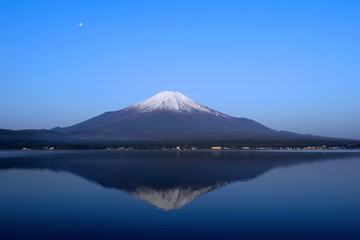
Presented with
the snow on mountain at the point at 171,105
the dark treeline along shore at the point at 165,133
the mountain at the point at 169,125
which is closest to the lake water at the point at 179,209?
the dark treeline along shore at the point at 165,133

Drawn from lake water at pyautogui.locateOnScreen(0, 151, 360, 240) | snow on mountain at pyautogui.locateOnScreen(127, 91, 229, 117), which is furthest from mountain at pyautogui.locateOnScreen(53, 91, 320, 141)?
lake water at pyautogui.locateOnScreen(0, 151, 360, 240)

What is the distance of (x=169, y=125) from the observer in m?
142

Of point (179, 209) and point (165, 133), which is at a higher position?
point (165, 133)

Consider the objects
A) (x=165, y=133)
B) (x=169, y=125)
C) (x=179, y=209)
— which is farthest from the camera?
(x=169, y=125)

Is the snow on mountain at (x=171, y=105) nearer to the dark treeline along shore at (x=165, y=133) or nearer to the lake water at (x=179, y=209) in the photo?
the dark treeline along shore at (x=165, y=133)

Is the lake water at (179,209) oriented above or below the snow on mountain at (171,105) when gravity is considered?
below

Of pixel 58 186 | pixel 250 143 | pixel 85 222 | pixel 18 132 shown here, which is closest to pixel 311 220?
pixel 85 222

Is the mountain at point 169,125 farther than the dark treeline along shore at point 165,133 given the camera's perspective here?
Yes

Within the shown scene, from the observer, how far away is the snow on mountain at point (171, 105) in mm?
162125

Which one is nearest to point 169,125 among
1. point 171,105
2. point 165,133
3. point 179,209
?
point 165,133

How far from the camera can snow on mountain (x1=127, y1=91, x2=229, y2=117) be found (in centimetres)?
16212

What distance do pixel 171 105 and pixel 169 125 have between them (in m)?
26.7

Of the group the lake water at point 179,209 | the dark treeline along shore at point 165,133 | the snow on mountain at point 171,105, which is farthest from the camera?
the snow on mountain at point 171,105

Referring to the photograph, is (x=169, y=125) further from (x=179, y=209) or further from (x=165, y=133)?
(x=179, y=209)
